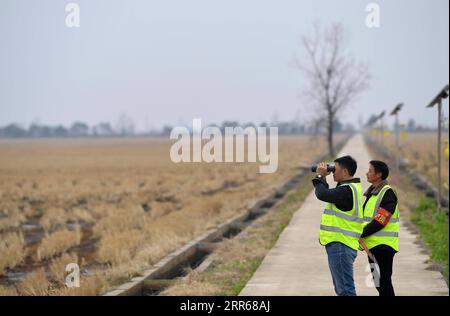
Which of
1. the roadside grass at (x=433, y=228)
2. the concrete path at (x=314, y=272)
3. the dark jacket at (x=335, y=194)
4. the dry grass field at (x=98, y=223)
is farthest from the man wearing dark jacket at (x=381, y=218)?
the dry grass field at (x=98, y=223)

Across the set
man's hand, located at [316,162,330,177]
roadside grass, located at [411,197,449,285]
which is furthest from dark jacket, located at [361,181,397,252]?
roadside grass, located at [411,197,449,285]

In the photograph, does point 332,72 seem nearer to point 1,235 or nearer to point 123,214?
point 123,214

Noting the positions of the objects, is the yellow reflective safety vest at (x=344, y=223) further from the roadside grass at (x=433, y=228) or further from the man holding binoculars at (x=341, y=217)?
the roadside grass at (x=433, y=228)

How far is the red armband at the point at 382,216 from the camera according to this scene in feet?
18.9

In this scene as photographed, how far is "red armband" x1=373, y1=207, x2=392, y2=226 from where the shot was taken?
577 cm

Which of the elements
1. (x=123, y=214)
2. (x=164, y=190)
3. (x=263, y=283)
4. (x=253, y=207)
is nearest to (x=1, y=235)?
(x=123, y=214)

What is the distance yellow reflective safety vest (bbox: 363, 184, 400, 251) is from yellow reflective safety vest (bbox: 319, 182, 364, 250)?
0.28 feet

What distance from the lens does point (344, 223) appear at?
5.79 meters

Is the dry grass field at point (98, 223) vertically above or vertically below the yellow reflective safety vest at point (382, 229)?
below

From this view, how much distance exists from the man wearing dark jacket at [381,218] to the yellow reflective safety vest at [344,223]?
10 centimetres

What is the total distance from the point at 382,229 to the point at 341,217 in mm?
414

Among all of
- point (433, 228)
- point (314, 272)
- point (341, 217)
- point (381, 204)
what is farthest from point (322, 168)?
point (433, 228)

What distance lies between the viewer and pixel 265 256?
1336 centimetres

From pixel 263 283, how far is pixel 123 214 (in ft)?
44.0
